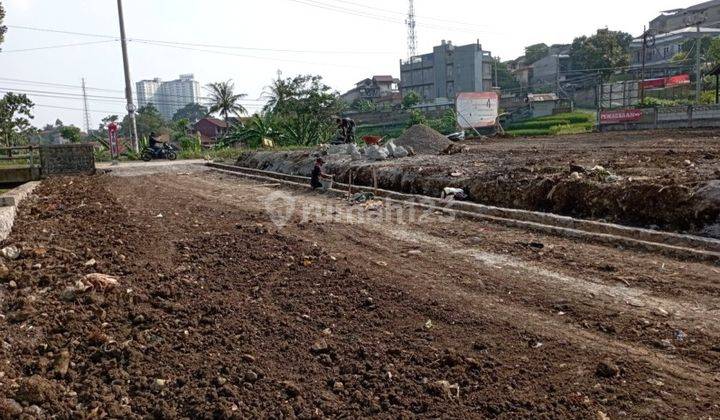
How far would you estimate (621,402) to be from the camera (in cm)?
323

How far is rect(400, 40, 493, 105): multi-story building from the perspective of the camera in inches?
2987

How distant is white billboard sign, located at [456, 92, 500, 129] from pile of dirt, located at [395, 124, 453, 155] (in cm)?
780

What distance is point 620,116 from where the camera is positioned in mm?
27797

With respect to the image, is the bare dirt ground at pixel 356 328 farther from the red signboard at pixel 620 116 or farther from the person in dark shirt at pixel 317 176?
the red signboard at pixel 620 116

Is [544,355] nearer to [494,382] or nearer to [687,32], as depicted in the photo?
[494,382]

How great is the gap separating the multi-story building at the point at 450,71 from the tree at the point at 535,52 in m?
15.5

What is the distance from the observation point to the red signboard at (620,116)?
1061 inches

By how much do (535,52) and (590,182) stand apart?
9183cm

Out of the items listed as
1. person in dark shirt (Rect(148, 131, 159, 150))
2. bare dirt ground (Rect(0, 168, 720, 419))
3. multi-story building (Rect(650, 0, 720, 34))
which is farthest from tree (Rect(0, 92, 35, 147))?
multi-story building (Rect(650, 0, 720, 34))

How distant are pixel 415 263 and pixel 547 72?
8089 centimetres

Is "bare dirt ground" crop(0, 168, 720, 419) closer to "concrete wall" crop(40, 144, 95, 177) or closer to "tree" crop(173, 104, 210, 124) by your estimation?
"concrete wall" crop(40, 144, 95, 177)

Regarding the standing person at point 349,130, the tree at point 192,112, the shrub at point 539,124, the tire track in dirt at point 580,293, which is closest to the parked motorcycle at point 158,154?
the standing person at point 349,130

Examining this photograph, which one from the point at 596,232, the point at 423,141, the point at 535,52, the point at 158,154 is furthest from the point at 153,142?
the point at 535,52

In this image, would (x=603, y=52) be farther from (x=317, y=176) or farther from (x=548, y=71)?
(x=317, y=176)
